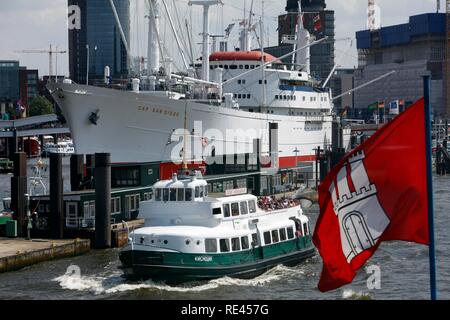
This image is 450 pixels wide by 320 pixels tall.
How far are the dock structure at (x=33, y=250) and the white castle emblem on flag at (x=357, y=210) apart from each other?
2336 centimetres

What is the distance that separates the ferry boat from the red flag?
16.9 m

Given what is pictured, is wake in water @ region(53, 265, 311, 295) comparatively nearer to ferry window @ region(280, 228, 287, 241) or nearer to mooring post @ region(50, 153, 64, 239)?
ferry window @ region(280, 228, 287, 241)

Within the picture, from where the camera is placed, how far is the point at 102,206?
41750 millimetres

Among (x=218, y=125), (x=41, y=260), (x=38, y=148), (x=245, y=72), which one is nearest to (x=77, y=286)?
(x=41, y=260)

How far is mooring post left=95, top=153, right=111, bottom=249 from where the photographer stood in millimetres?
41781

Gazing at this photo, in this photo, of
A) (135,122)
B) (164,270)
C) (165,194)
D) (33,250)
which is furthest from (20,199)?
(135,122)

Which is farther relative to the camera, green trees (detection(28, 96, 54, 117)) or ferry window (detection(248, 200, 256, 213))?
green trees (detection(28, 96, 54, 117))

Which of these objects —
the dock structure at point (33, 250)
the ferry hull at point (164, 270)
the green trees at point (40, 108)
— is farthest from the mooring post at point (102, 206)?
the green trees at point (40, 108)

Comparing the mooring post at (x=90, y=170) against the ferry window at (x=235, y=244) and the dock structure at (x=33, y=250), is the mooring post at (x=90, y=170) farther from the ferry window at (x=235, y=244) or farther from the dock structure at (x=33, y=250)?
the ferry window at (x=235, y=244)

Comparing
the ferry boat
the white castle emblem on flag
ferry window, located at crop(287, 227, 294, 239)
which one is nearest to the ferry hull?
the ferry boat

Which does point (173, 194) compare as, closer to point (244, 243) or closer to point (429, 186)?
point (244, 243)

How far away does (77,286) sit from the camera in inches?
1314

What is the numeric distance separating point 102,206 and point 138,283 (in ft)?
32.0

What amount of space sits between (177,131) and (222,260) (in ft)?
119
